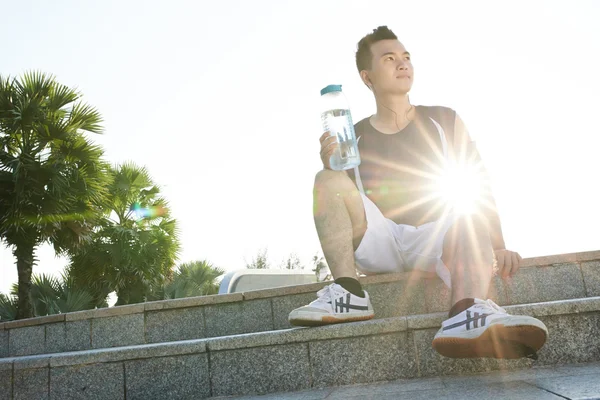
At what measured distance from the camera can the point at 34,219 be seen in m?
9.98

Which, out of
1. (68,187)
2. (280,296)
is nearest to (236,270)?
(280,296)

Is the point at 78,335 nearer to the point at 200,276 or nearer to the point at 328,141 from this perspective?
the point at 328,141

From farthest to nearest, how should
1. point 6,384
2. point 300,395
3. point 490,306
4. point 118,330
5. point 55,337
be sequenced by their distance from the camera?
point 55,337 → point 118,330 → point 6,384 → point 300,395 → point 490,306

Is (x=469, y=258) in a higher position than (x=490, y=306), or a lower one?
higher

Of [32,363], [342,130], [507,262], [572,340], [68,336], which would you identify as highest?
[342,130]

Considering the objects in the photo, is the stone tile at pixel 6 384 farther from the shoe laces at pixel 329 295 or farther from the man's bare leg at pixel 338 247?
the shoe laces at pixel 329 295

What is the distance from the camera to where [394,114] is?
3.16 m

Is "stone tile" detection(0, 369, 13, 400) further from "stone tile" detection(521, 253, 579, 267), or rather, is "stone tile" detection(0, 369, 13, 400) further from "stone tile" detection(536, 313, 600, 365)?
"stone tile" detection(521, 253, 579, 267)

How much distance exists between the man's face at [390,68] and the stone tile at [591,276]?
5.82ft

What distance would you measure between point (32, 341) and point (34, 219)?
17.7 feet

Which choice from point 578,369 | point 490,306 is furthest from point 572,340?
point 490,306

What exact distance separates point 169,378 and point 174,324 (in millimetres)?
1963

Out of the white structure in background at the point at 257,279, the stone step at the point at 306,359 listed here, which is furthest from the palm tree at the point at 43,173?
the stone step at the point at 306,359

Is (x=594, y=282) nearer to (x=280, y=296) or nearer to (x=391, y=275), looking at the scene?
(x=391, y=275)
